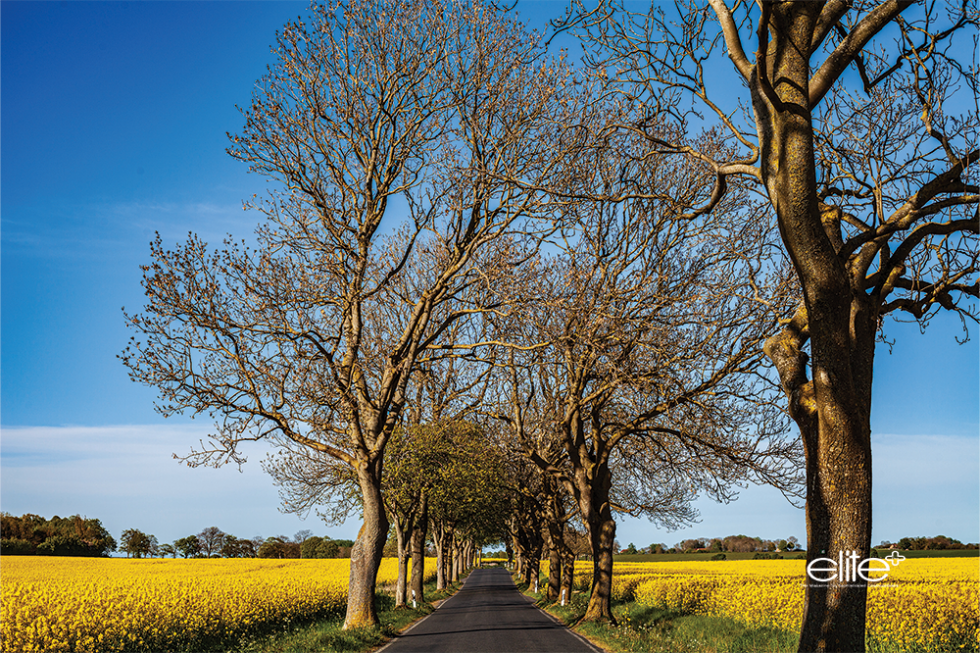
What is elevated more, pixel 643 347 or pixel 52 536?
pixel 643 347

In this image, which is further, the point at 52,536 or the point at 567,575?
the point at 52,536

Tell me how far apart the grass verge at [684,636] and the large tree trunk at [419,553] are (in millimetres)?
12104

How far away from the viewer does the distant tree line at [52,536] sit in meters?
62.7

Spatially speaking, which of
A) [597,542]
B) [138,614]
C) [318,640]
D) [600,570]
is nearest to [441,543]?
[600,570]

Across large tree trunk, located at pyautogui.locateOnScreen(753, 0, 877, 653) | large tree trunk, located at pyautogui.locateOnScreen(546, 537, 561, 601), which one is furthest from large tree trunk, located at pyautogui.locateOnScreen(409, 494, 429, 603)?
large tree trunk, located at pyautogui.locateOnScreen(753, 0, 877, 653)

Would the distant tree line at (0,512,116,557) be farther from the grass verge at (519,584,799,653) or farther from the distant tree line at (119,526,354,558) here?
the grass verge at (519,584,799,653)

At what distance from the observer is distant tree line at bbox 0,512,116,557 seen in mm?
62662

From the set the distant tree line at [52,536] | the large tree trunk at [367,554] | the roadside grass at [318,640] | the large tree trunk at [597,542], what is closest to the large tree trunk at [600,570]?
the large tree trunk at [597,542]

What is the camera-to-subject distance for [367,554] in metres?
16.4

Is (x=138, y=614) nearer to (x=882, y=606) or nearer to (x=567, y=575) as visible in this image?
(x=882, y=606)

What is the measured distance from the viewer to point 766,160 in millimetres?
6746

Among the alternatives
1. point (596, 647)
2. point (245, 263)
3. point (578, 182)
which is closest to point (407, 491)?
point (596, 647)

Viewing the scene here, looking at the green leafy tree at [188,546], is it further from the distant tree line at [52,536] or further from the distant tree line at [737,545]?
the distant tree line at [737,545]

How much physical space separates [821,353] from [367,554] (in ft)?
42.7
